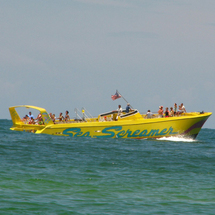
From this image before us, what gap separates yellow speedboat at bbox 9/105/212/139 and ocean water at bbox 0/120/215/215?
2.71 meters

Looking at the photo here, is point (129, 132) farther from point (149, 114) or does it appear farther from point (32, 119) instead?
point (32, 119)

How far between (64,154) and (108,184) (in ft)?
25.4

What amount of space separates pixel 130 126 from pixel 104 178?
1335cm

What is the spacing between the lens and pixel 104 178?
15.9 metres

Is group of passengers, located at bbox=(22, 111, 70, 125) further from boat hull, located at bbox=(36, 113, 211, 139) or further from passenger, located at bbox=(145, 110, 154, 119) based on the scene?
passenger, located at bbox=(145, 110, 154, 119)

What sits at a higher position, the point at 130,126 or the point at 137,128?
the point at 130,126

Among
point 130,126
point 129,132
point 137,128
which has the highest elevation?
point 130,126

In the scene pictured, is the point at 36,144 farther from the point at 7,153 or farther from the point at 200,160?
the point at 200,160

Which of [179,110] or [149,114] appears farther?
[179,110]

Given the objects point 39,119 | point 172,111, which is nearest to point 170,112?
point 172,111

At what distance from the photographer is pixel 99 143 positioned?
2692cm

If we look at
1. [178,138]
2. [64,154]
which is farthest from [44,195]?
[178,138]

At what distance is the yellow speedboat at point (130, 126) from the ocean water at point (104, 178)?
271 centimetres

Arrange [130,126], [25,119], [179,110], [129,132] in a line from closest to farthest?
[130,126] → [129,132] → [179,110] → [25,119]
